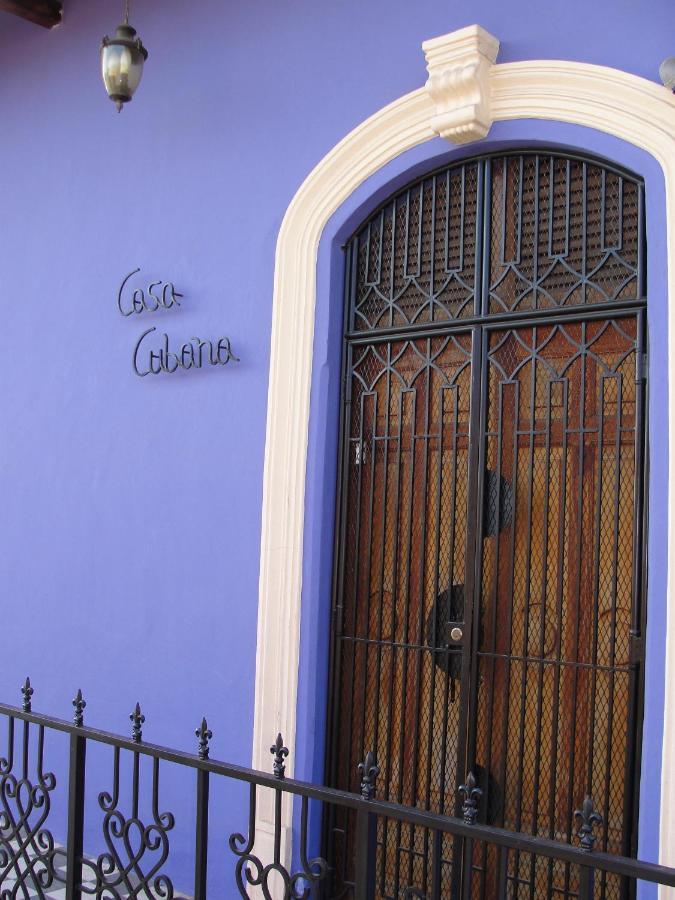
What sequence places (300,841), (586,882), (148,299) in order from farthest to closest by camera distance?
(148,299) < (300,841) < (586,882)

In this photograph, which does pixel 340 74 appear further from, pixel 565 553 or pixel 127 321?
pixel 565 553

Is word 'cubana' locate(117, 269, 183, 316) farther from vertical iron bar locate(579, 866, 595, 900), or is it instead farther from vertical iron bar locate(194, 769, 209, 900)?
vertical iron bar locate(579, 866, 595, 900)

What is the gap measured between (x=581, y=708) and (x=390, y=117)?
2.58 meters

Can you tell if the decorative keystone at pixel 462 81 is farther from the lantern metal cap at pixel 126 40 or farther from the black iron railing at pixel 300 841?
the black iron railing at pixel 300 841

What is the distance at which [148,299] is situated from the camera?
5562 mm

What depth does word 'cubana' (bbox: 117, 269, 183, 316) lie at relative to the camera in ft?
17.8

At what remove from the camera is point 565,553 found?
414 cm

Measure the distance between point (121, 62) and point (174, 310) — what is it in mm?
1209

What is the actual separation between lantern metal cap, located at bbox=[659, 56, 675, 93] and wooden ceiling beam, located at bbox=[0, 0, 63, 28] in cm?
392

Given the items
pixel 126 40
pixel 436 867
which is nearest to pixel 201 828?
pixel 436 867

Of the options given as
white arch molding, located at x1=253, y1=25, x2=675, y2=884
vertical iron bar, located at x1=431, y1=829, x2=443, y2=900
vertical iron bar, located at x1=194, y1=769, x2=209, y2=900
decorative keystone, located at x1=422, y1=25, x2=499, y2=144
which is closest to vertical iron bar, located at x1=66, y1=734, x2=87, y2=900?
vertical iron bar, located at x1=194, y1=769, x2=209, y2=900

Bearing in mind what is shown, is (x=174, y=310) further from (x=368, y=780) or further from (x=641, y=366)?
(x=368, y=780)

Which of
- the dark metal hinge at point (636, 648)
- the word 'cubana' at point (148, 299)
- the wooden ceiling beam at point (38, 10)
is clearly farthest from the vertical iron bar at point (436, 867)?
the wooden ceiling beam at point (38, 10)

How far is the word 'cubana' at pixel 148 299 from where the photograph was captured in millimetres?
5422
